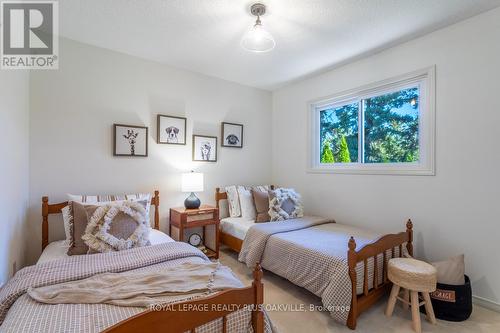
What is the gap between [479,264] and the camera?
211 cm

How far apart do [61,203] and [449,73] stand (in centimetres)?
393

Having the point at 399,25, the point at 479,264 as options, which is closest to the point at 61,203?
the point at 399,25

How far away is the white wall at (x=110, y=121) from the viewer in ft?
7.98

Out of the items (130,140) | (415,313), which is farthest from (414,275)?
(130,140)

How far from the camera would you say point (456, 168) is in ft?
7.36

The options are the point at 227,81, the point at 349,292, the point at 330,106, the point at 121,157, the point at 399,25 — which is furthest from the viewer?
the point at 227,81

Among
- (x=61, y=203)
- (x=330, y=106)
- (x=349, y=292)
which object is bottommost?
(x=349, y=292)

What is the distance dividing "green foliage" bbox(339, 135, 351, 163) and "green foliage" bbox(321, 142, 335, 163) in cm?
14

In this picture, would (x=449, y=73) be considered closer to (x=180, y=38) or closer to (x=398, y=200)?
(x=398, y=200)

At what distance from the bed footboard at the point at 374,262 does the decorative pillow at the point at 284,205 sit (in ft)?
3.89

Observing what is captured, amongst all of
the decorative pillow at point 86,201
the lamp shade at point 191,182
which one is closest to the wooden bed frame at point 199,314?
the decorative pillow at point 86,201

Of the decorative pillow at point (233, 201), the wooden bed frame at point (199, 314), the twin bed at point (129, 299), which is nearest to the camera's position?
the wooden bed frame at point (199, 314)

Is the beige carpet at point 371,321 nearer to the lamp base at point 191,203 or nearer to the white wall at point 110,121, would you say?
the lamp base at point 191,203

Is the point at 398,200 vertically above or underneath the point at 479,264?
above
